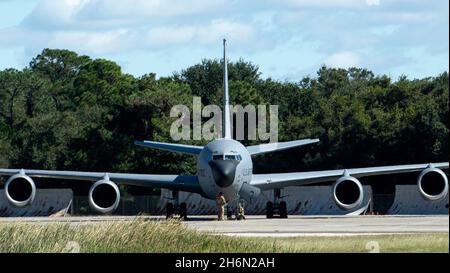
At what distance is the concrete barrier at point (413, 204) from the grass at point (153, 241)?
2617 centimetres

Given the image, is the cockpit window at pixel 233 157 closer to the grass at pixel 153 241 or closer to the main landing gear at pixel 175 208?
the main landing gear at pixel 175 208

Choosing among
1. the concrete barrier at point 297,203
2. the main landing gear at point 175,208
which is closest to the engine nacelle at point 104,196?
the main landing gear at point 175,208

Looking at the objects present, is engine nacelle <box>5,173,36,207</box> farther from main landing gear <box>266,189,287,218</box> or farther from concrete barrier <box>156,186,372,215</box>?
main landing gear <box>266,189,287,218</box>

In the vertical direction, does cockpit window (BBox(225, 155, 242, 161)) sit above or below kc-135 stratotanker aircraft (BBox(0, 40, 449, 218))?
above

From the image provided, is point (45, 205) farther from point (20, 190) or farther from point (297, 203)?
point (297, 203)

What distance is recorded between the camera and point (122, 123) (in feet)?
242

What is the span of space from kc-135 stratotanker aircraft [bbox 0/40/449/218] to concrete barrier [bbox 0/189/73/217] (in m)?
9.51

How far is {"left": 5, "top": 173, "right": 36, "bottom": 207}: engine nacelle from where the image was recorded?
165ft

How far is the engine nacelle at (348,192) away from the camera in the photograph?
49.5 m

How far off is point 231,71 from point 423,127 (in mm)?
39236

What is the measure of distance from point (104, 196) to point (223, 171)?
646cm

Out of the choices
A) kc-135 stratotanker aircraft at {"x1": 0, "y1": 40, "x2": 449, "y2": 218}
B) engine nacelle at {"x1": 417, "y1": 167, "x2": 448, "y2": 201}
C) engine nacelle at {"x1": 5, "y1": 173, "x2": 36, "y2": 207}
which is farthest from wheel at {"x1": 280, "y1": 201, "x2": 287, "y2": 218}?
engine nacelle at {"x1": 5, "y1": 173, "x2": 36, "y2": 207}
